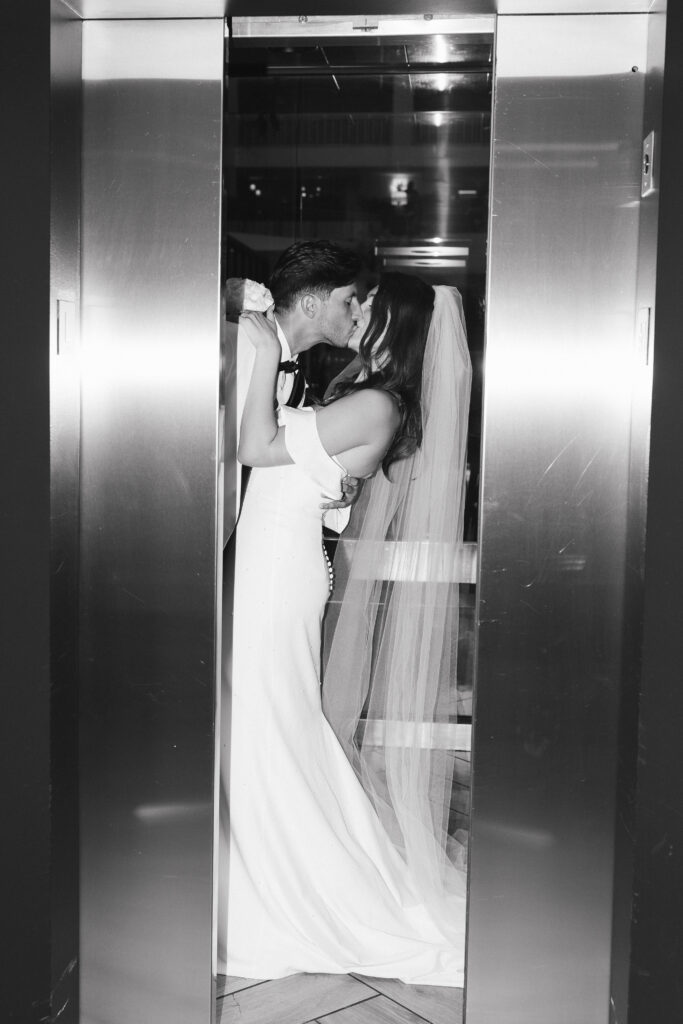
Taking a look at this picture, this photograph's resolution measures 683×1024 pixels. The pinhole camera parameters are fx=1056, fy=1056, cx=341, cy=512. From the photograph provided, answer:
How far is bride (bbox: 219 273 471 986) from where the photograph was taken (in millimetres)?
2715

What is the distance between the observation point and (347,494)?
2.89 metres

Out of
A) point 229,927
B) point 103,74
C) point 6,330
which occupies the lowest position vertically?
point 229,927

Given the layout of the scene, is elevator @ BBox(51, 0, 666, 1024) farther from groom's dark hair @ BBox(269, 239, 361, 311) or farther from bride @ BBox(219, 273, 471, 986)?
groom's dark hair @ BBox(269, 239, 361, 311)

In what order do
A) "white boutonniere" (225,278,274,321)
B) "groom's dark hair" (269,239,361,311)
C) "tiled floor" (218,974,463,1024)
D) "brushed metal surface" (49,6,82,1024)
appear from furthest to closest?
"groom's dark hair" (269,239,361,311), "white boutonniere" (225,278,274,321), "tiled floor" (218,974,463,1024), "brushed metal surface" (49,6,82,1024)

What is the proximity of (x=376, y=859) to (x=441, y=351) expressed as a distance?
4.49ft

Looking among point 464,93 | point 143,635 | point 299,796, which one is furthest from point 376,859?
point 464,93

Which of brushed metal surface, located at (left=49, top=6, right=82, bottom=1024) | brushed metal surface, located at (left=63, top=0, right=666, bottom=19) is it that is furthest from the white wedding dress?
brushed metal surface, located at (left=63, top=0, right=666, bottom=19)

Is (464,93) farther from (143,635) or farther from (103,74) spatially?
(143,635)

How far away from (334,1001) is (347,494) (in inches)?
50.5

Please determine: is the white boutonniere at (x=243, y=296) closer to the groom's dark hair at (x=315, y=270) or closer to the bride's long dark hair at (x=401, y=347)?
the groom's dark hair at (x=315, y=270)

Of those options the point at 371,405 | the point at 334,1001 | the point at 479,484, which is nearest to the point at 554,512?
the point at 479,484

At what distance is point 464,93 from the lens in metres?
3.51

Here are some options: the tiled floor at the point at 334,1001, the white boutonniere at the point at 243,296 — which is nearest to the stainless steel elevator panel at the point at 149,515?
the tiled floor at the point at 334,1001

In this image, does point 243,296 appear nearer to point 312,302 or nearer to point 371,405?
point 312,302
